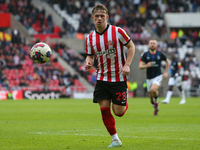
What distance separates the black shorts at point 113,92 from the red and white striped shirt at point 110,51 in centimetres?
9

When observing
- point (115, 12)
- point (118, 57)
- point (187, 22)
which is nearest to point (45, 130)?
point (118, 57)

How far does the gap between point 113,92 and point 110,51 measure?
69 cm

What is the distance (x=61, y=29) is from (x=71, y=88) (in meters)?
10.4

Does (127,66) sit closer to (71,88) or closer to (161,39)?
(71,88)

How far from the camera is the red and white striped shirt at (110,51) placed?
672 cm

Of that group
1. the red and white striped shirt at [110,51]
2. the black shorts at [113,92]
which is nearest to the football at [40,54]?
the red and white striped shirt at [110,51]

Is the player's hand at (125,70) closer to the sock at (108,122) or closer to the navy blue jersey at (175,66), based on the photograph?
the sock at (108,122)

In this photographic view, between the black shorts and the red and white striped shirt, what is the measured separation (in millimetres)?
85

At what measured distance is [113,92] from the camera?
672 cm

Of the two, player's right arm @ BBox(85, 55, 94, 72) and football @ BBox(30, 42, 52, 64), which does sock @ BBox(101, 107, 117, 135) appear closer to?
player's right arm @ BBox(85, 55, 94, 72)

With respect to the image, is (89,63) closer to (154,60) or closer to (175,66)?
(154,60)

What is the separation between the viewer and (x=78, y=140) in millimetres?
7359

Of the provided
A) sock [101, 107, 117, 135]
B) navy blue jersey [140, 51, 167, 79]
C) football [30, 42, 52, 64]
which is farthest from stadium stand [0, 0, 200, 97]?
sock [101, 107, 117, 135]

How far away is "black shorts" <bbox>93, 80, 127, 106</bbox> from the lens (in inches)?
264
